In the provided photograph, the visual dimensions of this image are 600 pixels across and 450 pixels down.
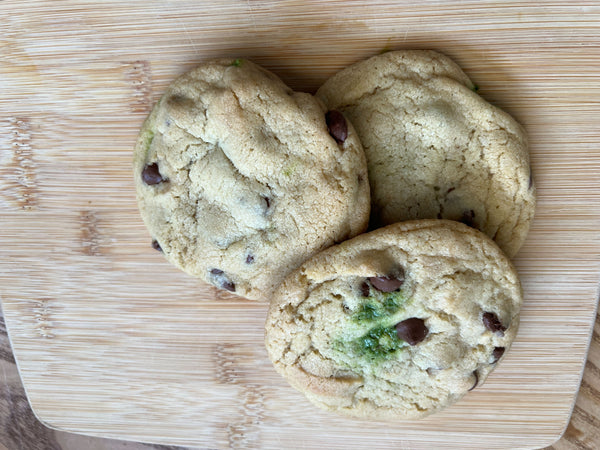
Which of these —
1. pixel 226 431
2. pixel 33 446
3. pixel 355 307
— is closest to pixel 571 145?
pixel 355 307

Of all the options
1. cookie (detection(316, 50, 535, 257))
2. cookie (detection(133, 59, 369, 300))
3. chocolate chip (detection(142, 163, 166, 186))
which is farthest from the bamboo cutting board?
chocolate chip (detection(142, 163, 166, 186))

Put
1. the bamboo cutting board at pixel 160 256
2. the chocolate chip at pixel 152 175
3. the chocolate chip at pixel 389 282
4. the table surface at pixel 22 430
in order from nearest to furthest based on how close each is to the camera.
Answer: the chocolate chip at pixel 389 282 → the chocolate chip at pixel 152 175 → the bamboo cutting board at pixel 160 256 → the table surface at pixel 22 430

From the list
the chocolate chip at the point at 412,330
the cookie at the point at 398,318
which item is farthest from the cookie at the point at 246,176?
the chocolate chip at the point at 412,330

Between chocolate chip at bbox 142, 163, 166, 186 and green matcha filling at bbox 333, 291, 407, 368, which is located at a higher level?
chocolate chip at bbox 142, 163, 166, 186

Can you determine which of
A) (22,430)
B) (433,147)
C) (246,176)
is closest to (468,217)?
(433,147)

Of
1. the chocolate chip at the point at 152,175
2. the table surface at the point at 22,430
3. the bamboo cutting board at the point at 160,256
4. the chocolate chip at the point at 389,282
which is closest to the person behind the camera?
the chocolate chip at the point at 389,282

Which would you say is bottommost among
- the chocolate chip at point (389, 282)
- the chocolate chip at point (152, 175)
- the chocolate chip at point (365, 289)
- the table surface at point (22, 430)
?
the table surface at point (22, 430)

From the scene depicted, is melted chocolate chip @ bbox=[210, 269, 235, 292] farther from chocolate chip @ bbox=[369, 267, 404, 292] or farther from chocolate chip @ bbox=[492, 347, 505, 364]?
chocolate chip @ bbox=[492, 347, 505, 364]

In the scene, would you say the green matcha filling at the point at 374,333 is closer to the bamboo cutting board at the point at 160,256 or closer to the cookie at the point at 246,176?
the cookie at the point at 246,176
